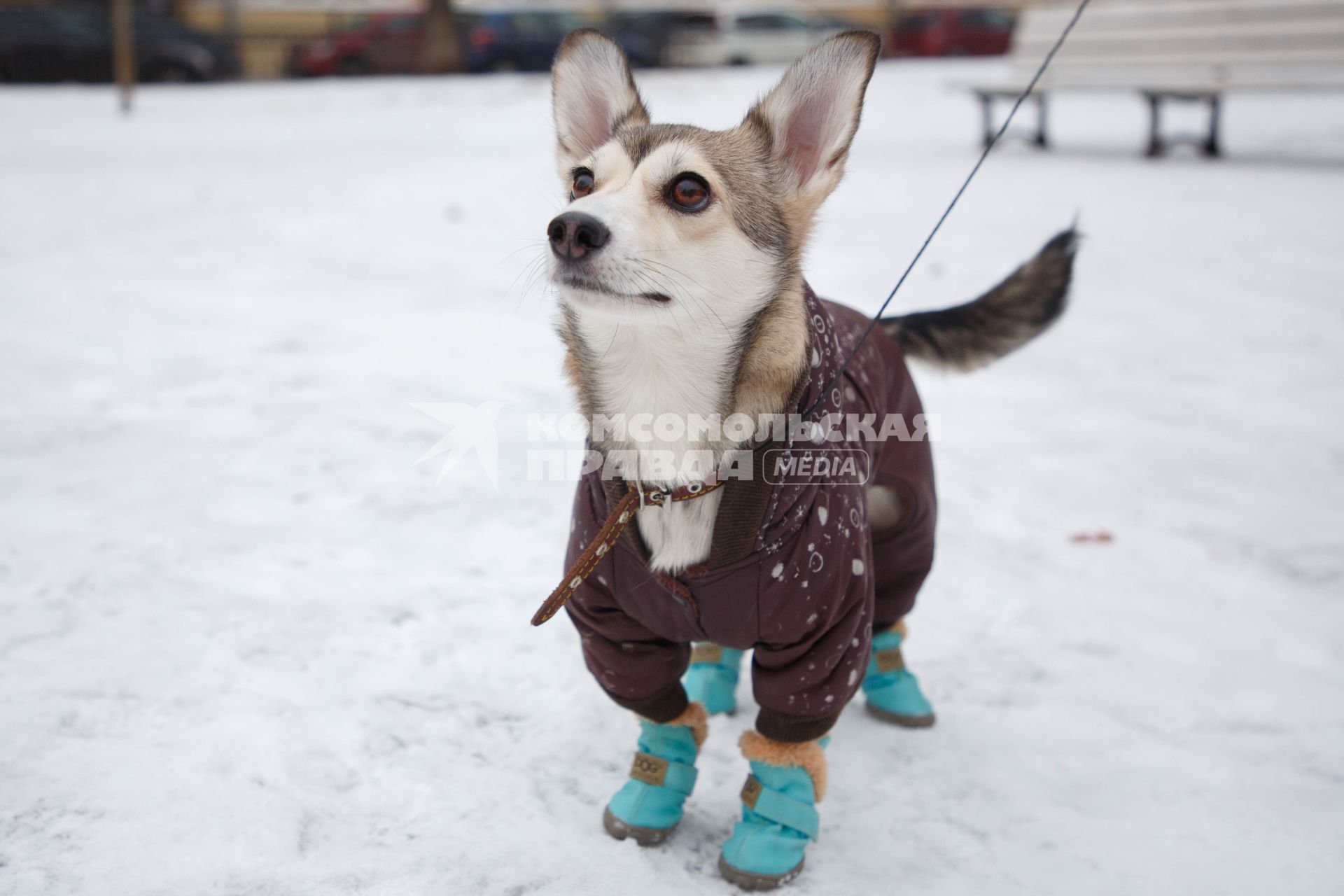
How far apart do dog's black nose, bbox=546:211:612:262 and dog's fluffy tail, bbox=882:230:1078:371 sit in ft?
3.91

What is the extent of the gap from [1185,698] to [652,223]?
2010mm

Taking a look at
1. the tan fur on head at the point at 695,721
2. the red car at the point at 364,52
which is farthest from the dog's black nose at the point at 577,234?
the red car at the point at 364,52

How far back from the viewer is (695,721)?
2318 millimetres

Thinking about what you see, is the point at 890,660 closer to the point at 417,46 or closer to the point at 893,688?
the point at 893,688

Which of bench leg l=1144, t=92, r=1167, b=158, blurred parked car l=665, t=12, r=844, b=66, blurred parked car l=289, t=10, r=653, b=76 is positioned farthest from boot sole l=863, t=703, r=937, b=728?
blurred parked car l=665, t=12, r=844, b=66

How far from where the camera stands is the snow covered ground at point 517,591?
220 centimetres

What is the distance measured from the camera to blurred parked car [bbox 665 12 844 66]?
20141mm

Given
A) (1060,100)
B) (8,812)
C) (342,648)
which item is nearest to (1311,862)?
(342,648)

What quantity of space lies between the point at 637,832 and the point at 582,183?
144 centimetres

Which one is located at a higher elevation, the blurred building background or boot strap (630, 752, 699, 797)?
the blurred building background

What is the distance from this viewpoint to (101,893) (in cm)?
193

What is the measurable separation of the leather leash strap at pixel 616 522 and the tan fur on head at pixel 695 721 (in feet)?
1.46

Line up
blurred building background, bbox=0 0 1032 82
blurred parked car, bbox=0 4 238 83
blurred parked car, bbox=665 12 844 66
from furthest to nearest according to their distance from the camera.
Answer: blurred parked car, bbox=665 12 844 66 < blurred building background, bbox=0 0 1032 82 < blurred parked car, bbox=0 4 238 83

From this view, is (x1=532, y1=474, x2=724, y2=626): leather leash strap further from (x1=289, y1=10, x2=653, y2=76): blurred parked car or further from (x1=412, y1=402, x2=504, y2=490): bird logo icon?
(x1=289, y1=10, x2=653, y2=76): blurred parked car
